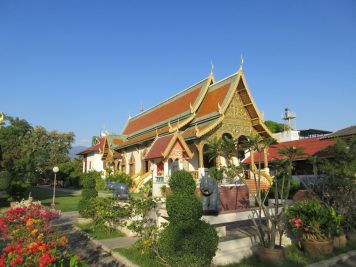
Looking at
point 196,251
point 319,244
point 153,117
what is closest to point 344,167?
point 319,244

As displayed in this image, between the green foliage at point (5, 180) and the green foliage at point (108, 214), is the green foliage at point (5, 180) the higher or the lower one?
the higher one

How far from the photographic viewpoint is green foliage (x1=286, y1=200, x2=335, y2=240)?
7.32 m

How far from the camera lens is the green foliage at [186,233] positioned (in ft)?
16.5

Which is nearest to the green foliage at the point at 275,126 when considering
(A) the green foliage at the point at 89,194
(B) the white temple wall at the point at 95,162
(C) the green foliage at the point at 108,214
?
(B) the white temple wall at the point at 95,162

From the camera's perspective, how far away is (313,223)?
7.30m

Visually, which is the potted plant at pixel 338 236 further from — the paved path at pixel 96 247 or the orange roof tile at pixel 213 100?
the orange roof tile at pixel 213 100

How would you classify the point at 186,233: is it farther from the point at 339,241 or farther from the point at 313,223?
the point at 339,241

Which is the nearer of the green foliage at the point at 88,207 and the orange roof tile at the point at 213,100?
the green foliage at the point at 88,207

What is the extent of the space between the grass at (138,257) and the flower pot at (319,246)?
3671 millimetres

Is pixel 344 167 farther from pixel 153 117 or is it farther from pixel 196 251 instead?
pixel 153 117

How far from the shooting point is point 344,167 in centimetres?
869

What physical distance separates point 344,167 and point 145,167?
16.4 meters

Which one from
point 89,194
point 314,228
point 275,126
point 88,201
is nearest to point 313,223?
point 314,228

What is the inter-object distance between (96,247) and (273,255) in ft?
14.0
